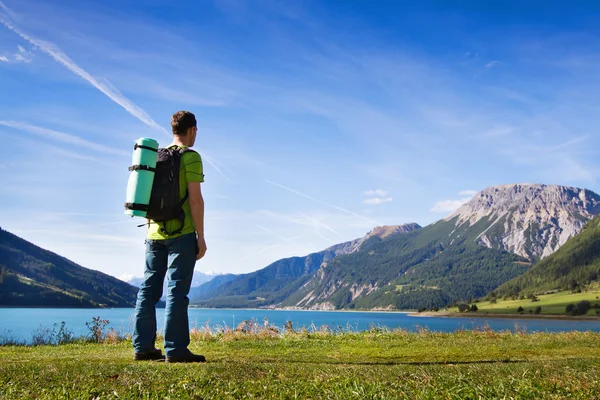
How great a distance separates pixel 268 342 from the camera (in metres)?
12.4

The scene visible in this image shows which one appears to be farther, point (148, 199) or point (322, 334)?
point (322, 334)

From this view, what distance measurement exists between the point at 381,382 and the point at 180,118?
538 cm

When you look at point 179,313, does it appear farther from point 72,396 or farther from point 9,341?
point 9,341

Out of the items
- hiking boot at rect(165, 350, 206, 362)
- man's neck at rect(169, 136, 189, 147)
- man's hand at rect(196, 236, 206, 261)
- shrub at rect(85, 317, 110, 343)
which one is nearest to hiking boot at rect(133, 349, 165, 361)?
hiking boot at rect(165, 350, 206, 362)

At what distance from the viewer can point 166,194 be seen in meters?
7.91

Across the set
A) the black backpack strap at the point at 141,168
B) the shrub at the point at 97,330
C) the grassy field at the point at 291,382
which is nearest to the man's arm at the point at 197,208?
the black backpack strap at the point at 141,168

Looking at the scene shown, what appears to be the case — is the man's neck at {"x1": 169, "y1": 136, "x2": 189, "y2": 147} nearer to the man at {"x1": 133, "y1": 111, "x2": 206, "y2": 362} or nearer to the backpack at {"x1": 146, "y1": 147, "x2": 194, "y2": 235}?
the man at {"x1": 133, "y1": 111, "x2": 206, "y2": 362}

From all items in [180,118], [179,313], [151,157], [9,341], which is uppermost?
[180,118]

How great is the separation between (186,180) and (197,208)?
1.57ft

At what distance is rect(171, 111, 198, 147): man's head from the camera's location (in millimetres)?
8516

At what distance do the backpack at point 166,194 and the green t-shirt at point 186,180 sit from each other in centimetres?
6

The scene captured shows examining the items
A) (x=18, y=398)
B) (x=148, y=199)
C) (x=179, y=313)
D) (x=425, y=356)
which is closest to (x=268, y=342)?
(x=425, y=356)

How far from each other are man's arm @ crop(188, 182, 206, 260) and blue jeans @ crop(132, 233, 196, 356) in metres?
0.12

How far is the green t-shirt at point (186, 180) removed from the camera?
7965 mm
